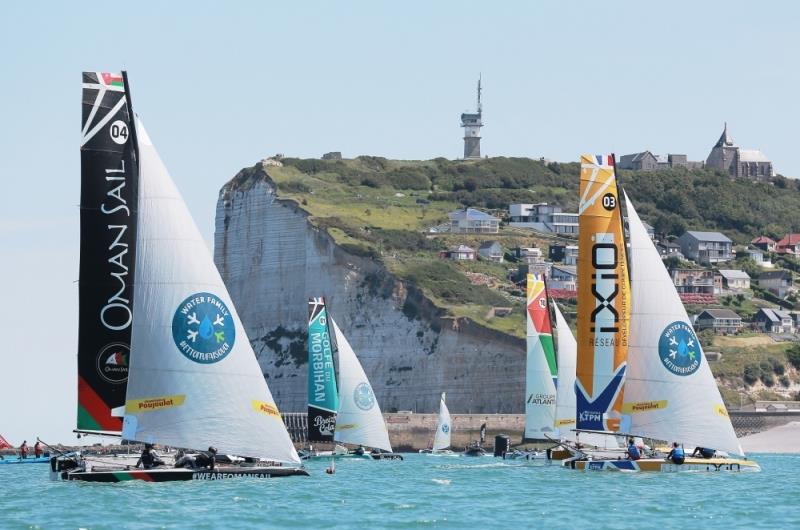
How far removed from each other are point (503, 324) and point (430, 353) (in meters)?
4.23

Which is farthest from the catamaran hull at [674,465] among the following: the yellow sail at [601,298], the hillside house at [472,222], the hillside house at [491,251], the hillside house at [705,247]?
the hillside house at [705,247]

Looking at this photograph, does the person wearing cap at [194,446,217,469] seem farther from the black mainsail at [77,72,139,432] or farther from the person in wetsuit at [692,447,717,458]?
the person in wetsuit at [692,447,717,458]

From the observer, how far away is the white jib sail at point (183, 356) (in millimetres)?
28766

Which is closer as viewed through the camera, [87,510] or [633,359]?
[87,510]

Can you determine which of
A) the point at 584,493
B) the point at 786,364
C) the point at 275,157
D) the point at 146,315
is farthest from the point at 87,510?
the point at 275,157

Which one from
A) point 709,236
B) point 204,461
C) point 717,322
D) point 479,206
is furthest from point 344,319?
point 204,461

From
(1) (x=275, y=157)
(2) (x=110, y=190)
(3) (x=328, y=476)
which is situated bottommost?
(3) (x=328, y=476)

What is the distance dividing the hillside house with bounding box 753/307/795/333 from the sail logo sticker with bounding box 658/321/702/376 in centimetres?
7465

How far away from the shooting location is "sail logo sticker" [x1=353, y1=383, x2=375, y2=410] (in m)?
56.9

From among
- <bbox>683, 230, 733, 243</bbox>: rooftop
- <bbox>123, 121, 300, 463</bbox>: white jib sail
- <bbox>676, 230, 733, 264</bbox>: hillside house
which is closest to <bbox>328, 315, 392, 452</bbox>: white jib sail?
<bbox>123, 121, 300, 463</bbox>: white jib sail

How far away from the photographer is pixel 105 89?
3225 centimetres

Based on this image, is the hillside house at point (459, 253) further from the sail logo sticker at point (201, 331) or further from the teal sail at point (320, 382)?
the sail logo sticker at point (201, 331)

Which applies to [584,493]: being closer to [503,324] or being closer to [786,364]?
[503,324]

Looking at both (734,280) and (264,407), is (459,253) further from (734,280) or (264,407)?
(264,407)
